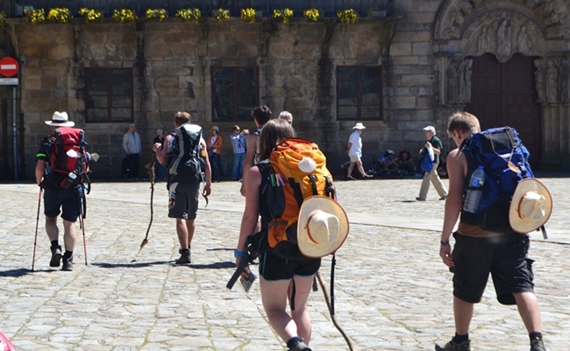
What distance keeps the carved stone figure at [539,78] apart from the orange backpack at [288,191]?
25.5 meters

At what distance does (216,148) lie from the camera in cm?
2902

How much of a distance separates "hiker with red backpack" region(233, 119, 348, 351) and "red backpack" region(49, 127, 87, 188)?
507 cm

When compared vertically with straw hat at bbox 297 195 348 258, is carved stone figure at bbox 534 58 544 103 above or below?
above

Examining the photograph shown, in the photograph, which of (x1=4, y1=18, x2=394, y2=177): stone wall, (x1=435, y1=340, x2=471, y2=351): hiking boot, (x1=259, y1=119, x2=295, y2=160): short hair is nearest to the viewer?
(x1=259, y1=119, x2=295, y2=160): short hair

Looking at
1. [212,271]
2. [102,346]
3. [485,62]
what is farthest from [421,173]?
[102,346]

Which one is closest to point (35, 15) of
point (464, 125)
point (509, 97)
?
point (509, 97)

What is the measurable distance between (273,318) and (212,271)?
499 cm

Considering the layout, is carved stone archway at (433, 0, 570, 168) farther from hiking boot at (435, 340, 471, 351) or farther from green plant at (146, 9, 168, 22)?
hiking boot at (435, 340, 471, 351)

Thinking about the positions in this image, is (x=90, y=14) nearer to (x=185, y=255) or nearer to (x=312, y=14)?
(x=312, y=14)

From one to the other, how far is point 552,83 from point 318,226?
25.7 m

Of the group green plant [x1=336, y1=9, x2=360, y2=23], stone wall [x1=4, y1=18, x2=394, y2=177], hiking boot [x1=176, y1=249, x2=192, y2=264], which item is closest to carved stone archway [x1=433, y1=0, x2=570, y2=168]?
stone wall [x1=4, y1=18, x2=394, y2=177]

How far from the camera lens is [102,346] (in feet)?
23.3

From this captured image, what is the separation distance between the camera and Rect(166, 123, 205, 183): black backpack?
1150 cm

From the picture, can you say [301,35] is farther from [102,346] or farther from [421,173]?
[102,346]
